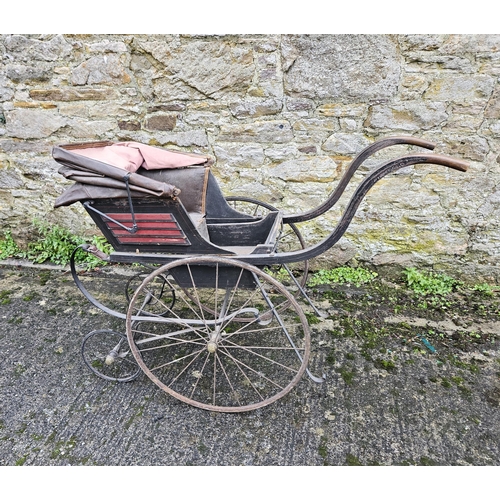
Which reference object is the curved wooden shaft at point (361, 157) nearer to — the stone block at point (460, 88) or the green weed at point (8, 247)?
the stone block at point (460, 88)

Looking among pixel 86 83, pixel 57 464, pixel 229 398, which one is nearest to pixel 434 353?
pixel 229 398

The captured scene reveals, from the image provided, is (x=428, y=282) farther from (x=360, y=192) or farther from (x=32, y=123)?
(x=32, y=123)

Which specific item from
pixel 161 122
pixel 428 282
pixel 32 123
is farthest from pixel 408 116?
pixel 32 123

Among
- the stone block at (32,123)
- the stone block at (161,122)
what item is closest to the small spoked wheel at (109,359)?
the stone block at (161,122)

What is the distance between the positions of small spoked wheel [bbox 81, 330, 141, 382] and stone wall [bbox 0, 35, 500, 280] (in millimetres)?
1520

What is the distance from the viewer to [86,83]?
2.94m

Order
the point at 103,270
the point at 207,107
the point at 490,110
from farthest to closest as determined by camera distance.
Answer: the point at 103,270
the point at 207,107
the point at 490,110

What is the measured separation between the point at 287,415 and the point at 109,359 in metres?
1.06

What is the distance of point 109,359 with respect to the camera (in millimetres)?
2211

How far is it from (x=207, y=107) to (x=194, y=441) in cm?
229

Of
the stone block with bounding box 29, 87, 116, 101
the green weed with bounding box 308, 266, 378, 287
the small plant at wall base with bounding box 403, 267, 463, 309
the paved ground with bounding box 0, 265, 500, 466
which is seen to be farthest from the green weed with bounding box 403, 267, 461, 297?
the stone block with bounding box 29, 87, 116, 101

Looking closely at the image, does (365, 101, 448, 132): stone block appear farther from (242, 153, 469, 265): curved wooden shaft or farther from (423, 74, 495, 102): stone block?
(242, 153, 469, 265): curved wooden shaft

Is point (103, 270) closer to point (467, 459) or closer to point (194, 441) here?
point (194, 441)

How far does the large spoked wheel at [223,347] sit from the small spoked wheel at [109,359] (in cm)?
11
